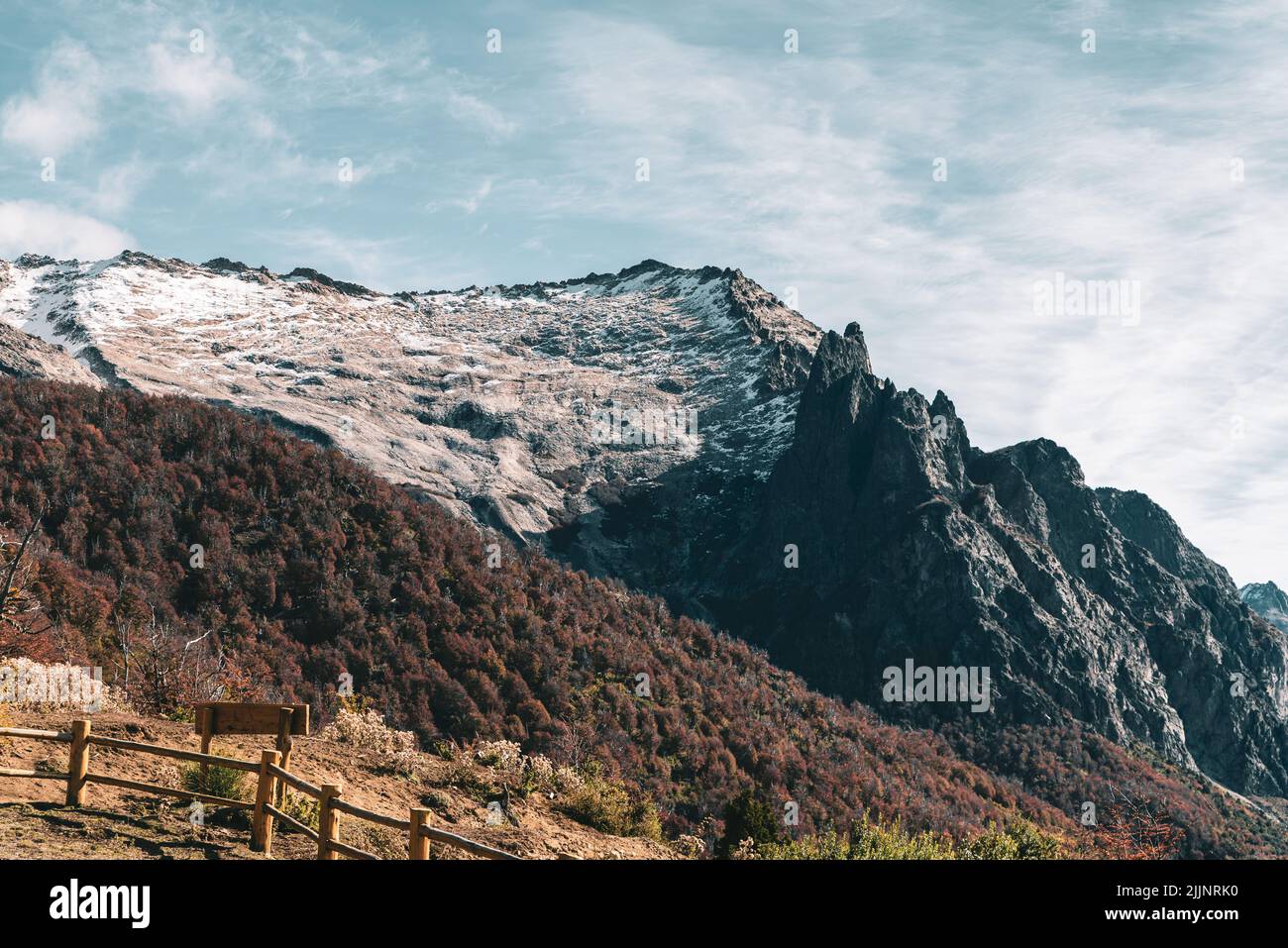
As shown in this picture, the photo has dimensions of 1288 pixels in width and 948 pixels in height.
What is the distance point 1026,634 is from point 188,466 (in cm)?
14893

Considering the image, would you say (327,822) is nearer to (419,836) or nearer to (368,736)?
(419,836)

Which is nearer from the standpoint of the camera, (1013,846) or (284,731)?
(284,731)

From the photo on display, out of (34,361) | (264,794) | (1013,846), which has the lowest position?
(1013,846)

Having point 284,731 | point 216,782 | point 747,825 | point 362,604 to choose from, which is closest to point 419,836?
point 284,731

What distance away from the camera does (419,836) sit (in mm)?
12312

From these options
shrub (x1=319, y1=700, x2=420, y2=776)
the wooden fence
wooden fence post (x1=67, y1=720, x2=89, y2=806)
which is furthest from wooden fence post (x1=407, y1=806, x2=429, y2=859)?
shrub (x1=319, y1=700, x2=420, y2=776)

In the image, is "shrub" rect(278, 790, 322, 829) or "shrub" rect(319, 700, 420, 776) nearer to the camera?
"shrub" rect(278, 790, 322, 829)

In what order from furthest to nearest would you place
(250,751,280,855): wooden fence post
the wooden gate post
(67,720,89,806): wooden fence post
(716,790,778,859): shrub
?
(716,790,778,859): shrub → the wooden gate post → (67,720,89,806): wooden fence post → (250,751,280,855): wooden fence post

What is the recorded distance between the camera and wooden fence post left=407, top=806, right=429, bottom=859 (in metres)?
12.3

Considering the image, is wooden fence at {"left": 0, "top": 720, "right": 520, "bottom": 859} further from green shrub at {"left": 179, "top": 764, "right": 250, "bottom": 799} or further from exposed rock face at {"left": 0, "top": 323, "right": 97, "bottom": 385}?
exposed rock face at {"left": 0, "top": 323, "right": 97, "bottom": 385}

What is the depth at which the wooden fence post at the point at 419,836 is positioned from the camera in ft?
40.4

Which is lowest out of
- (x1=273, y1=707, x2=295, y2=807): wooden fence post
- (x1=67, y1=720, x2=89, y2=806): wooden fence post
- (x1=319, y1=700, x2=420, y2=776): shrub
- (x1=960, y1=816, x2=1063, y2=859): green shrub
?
(x1=960, y1=816, x2=1063, y2=859): green shrub

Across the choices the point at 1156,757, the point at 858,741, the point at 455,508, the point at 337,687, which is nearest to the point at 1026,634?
the point at 1156,757
